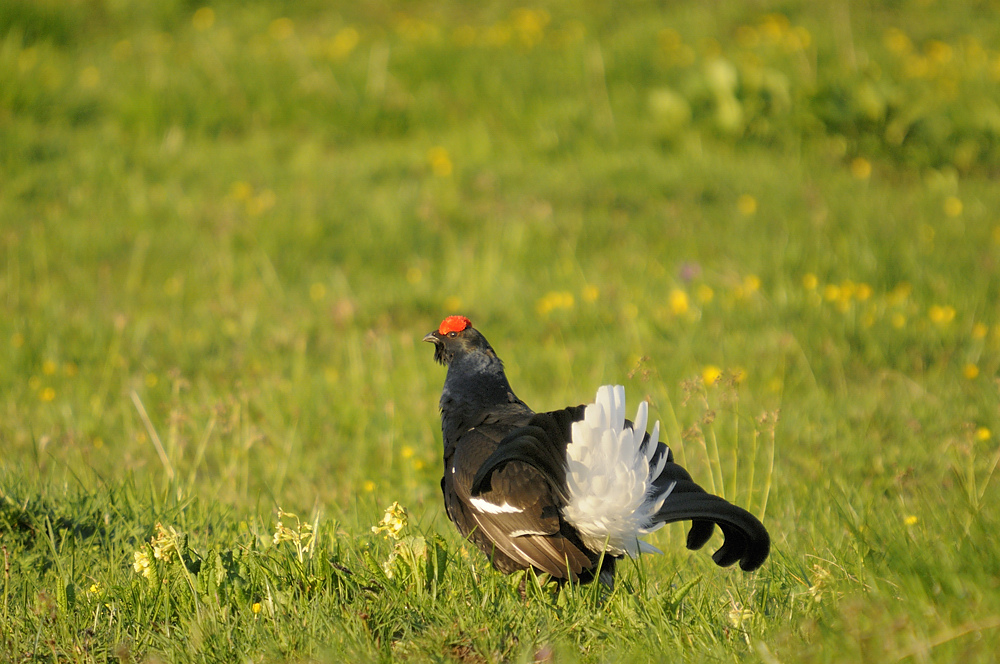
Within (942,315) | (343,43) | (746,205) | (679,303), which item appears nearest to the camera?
(942,315)

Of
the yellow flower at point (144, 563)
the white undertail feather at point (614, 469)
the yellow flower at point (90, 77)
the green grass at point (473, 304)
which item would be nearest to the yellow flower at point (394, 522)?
the green grass at point (473, 304)

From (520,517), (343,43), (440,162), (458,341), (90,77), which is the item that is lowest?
(520,517)

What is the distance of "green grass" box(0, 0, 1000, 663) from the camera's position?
7.52 feet

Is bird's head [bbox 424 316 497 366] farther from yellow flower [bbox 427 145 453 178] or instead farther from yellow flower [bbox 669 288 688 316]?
yellow flower [bbox 427 145 453 178]

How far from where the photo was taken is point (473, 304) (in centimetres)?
560

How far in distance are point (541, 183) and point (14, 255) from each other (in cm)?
399

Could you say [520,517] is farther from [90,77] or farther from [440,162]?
[90,77]

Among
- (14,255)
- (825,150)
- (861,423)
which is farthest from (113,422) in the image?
(825,150)

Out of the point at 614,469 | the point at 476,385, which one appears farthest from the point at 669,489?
the point at 476,385

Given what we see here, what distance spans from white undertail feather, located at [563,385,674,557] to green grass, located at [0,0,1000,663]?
230mm

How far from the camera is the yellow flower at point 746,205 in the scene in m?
6.87

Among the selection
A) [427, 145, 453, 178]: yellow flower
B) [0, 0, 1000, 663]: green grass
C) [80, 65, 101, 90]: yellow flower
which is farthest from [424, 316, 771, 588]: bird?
[80, 65, 101, 90]: yellow flower

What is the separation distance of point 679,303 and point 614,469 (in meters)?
3.10

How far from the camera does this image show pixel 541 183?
7.15 meters
